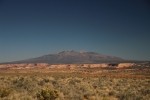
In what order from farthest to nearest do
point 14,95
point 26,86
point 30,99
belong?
point 26,86 < point 14,95 < point 30,99

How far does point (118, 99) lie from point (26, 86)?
7186 millimetres

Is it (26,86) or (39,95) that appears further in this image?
(26,86)

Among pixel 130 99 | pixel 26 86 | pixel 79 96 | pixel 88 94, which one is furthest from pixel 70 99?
pixel 26 86

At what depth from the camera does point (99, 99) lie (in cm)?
1428

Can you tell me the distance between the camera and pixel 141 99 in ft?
47.2

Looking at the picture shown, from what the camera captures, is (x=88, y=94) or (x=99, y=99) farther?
(x=88, y=94)

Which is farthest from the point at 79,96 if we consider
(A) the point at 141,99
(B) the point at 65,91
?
(A) the point at 141,99

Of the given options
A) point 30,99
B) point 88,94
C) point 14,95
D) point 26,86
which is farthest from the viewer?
point 26,86

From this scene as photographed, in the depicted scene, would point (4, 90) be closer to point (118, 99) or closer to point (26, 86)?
point (26, 86)

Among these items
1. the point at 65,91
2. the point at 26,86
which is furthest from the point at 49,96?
the point at 26,86

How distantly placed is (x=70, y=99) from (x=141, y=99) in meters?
3.49

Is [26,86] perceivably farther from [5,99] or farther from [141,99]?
[141,99]

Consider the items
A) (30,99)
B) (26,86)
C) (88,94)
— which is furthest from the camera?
(26,86)

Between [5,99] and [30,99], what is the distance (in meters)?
1.31
